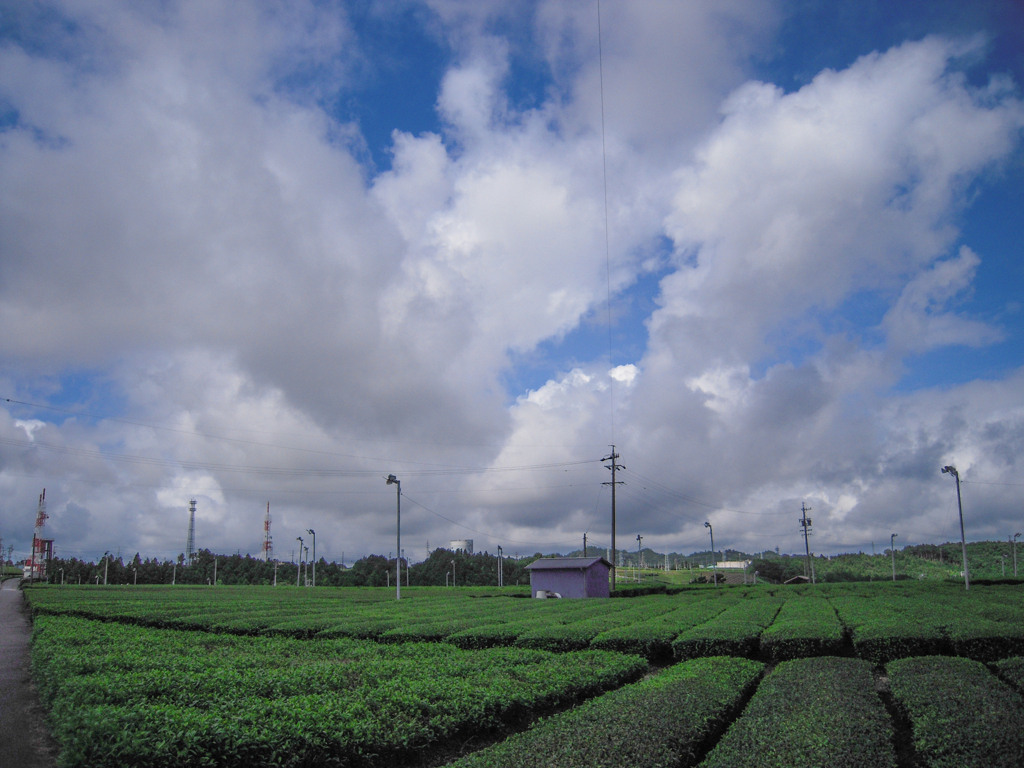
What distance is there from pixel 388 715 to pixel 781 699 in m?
6.80

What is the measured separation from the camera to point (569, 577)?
166ft

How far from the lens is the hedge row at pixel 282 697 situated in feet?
23.3

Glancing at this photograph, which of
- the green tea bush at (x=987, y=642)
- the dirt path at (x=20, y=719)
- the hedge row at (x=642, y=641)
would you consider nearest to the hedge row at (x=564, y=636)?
the hedge row at (x=642, y=641)

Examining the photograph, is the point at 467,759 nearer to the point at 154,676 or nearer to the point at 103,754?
the point at 103,754

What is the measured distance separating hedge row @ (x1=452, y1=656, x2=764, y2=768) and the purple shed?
39.1m

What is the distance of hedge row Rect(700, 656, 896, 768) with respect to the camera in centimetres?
738

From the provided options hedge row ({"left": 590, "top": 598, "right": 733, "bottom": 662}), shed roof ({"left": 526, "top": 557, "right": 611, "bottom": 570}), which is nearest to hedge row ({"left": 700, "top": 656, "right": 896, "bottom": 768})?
hedge row ({"left": 590, "top": 598, "right": 733, "bottom": 662})

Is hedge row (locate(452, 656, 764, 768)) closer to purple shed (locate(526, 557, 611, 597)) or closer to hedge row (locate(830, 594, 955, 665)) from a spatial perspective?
hedge row (locate(830, 594, 955, 665))

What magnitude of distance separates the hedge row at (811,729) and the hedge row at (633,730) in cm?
43

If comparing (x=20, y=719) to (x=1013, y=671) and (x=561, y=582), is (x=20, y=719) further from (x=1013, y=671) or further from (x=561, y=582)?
(x=561, y=582)

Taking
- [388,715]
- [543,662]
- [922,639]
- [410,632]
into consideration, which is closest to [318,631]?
[410,632]

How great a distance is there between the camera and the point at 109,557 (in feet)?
385

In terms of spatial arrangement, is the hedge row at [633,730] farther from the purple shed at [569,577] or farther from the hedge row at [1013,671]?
the purple shed at [569,577]

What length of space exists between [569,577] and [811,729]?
4364 cm
